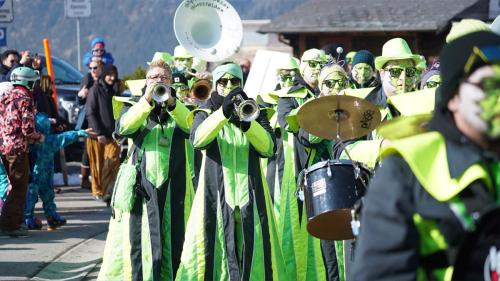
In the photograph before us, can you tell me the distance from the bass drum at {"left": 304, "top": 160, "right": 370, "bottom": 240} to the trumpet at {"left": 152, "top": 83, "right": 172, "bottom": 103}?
1.59 meters

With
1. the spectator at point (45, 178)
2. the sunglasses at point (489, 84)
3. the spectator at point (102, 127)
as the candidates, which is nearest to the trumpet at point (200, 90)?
the spectator at point (45, 178)

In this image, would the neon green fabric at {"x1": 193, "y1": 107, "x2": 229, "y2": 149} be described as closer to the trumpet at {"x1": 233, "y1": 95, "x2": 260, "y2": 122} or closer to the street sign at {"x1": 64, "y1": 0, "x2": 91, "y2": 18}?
the trumpet at {"x1": 233, "y1": 95, "x2": 260, "y2": 122}

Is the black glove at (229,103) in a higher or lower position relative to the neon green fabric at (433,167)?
higher

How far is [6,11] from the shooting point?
13500 millimetres

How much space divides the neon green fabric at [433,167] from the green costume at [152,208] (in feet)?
15.4

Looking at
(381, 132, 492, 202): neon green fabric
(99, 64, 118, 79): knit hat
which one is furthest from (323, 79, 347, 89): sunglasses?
(99, 64, 118, 79): knit hat

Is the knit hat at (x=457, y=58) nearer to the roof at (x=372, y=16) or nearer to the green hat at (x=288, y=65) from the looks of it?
the green hat at (x=288, y=65)

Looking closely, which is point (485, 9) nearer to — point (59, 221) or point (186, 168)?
point (59, 221)

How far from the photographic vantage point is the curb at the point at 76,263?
9484 mm

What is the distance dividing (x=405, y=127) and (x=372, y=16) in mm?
24075

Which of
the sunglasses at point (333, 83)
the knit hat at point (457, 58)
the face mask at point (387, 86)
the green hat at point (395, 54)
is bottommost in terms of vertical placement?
the knit hat at point (457, 58)

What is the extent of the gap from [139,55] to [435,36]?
3667 cm

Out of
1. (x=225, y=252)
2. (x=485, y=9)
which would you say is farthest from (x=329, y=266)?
(x=485, y=9)

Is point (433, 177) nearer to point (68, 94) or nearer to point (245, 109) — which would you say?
point (245, 109)
